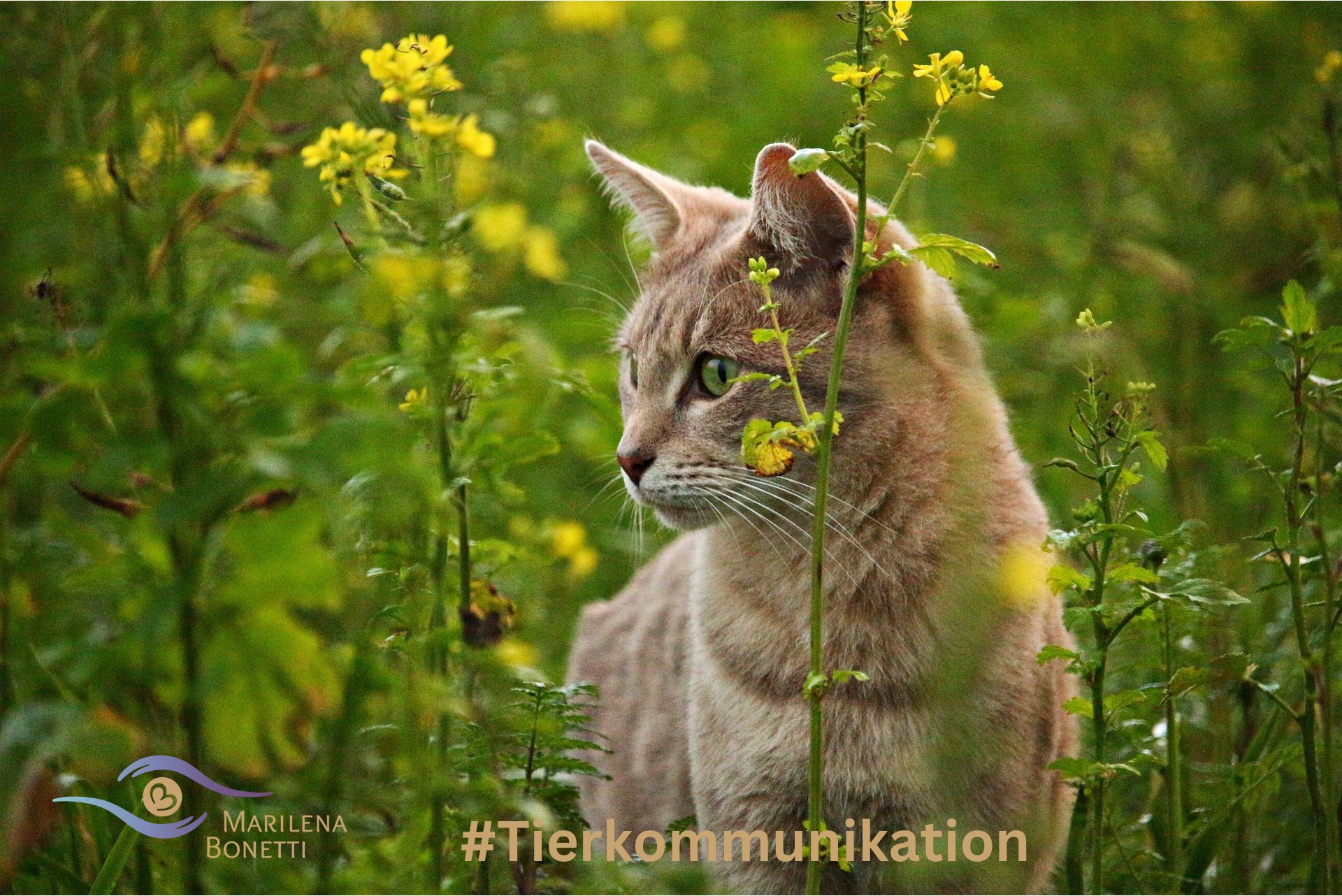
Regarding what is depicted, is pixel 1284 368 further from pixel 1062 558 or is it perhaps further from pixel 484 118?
pixel 484 118

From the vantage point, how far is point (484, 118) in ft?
8.80

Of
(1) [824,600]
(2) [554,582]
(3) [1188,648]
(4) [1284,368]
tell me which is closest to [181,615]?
(1) [824,600]

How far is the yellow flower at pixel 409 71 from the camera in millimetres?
1464

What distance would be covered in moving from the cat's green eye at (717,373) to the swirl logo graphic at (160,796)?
1059mm

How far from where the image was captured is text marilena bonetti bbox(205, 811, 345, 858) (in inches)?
61.8

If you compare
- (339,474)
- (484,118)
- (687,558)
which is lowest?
(339,474)

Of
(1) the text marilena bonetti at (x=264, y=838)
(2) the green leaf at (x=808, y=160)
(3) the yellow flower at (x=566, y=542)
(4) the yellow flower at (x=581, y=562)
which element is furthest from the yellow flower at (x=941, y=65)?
(4) the yellow flower at (x=581, y=562)

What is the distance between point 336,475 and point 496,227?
461mm

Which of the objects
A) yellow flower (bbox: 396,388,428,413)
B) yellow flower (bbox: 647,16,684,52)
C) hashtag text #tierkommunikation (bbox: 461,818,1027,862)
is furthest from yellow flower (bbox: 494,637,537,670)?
yellow flower (bbox: 647,16,684,52)

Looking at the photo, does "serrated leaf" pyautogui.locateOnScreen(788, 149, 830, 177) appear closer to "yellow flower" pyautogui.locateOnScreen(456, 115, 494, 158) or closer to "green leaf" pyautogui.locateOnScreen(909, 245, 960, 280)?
"green leaf" pyautogui.locateOnScreen(909, 245, 960, 280)

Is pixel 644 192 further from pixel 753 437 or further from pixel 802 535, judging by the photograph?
pixel 753 437

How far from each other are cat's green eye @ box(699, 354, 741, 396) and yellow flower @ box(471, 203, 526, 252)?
2.10 feet

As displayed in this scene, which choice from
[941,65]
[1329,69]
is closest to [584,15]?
[1329,69]

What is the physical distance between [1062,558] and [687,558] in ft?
2.91
